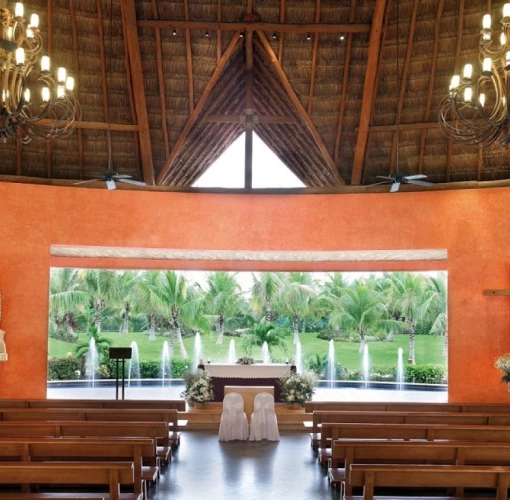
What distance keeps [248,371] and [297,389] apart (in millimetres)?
1013

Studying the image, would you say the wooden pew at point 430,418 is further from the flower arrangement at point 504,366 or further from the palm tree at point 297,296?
the palm tree at point 297,296

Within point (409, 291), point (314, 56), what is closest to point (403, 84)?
point (314, 56)

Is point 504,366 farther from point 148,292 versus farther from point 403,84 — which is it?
point 148,292

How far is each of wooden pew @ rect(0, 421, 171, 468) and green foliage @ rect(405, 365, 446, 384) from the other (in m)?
12.9

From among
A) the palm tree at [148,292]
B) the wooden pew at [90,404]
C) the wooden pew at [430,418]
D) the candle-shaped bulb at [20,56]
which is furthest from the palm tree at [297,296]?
the candle-shaped bulb at [20,56]

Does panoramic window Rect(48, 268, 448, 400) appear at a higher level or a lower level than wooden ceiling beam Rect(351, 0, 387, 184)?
lower

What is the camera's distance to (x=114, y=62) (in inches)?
418

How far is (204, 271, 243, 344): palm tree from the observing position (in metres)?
21.2

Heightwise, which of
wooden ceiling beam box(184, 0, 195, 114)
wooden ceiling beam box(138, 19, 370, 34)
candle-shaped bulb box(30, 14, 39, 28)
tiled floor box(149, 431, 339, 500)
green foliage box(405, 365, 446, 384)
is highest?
wooden ceiling beam box(138, 19, 370, 34)

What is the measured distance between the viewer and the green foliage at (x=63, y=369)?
1730 centimetres

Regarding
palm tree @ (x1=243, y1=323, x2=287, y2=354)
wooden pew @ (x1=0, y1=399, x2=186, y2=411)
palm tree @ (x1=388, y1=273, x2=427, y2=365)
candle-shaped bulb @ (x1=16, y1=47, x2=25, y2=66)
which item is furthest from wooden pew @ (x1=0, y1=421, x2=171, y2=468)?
palm tree @ (x1=388, y1=273, x2=427, y2=365)

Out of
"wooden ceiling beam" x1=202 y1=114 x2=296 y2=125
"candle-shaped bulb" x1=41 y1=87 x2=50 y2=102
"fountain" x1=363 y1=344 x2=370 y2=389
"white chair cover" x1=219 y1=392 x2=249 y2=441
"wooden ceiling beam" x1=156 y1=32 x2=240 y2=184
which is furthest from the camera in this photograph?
"fountain" x1=363 y1=344 x2=370 y2=389

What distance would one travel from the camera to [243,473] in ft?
23.9

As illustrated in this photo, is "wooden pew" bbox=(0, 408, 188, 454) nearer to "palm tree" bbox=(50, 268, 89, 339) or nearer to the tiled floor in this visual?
the tiled floor
